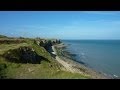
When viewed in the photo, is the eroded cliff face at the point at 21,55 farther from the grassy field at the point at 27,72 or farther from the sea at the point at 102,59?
the sea at the point at 102,59

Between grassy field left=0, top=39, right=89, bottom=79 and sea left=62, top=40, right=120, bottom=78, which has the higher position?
grassy field left=0, top=39, right=89, bottom=79

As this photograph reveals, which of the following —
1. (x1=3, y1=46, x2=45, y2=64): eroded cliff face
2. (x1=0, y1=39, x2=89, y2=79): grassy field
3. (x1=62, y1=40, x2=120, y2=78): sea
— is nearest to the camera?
(x1=0, y1=39, x2=89, y2=79): grassy field

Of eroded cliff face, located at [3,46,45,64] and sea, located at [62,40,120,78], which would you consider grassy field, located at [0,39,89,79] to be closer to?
eroded cliff face, located at [3,46,45,64]

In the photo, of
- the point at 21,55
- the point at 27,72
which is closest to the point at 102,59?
the point at 21,55

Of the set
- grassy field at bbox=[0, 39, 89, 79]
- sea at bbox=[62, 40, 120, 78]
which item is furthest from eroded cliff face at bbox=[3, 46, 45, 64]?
sea at bbox=[62, 40, 120, 78]

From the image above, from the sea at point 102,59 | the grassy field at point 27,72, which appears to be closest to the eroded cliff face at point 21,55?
the grassy field at point 27,72

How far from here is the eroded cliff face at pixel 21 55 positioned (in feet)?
30.3

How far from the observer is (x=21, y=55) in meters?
10.5

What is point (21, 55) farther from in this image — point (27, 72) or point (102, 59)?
point (102, 59)

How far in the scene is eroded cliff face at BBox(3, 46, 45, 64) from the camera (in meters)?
9.25
